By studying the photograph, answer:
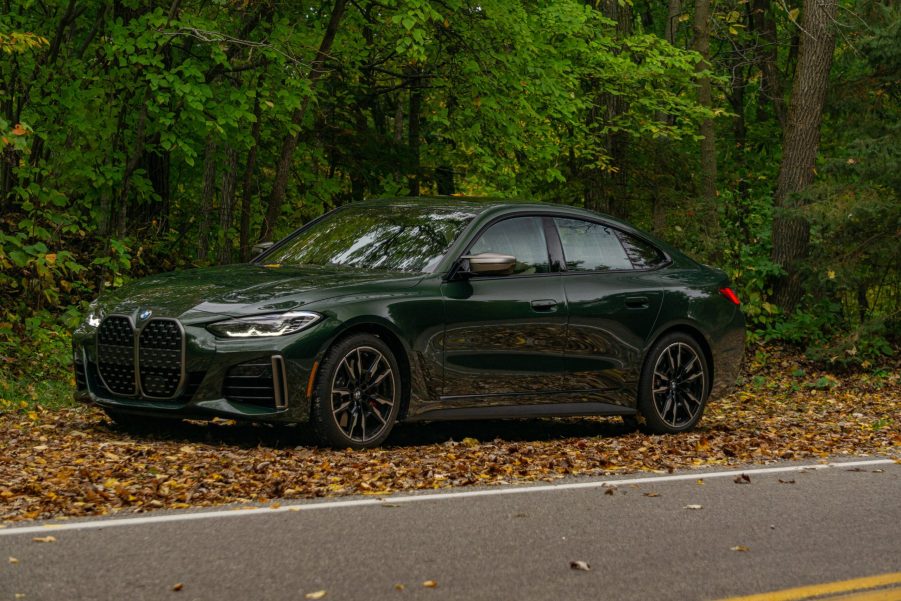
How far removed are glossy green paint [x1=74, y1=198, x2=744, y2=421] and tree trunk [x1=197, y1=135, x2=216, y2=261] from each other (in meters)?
9.07

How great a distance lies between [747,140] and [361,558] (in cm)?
3291

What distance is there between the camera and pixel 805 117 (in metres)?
20.5

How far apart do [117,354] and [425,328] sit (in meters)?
2.17

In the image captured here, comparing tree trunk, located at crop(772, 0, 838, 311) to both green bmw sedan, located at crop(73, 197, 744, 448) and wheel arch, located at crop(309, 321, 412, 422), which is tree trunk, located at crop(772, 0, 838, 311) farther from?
wheel arch, located at crop(309, 321, 412, 422)

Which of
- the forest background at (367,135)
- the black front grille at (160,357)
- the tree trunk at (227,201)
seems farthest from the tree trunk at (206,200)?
the black front grille at (160,357)

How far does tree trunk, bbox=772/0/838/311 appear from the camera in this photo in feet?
65.2

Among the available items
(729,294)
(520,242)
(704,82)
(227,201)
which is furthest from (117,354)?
(704,82)

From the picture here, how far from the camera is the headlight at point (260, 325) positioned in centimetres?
864

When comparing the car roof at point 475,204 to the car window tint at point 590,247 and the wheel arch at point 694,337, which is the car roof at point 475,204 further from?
the wheel arch at point 694,337

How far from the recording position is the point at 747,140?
37.2m

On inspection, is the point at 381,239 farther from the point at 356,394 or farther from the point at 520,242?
the point at 356,394

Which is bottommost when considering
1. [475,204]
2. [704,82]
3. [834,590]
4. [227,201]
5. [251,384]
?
[834,590]

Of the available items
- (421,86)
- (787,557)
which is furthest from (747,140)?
(787,557)

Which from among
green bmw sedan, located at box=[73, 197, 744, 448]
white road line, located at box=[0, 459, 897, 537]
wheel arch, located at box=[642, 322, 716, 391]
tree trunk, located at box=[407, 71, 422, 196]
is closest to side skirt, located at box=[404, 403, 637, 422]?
green bmw sedan, located at box=[73, 197, 744, 448]
